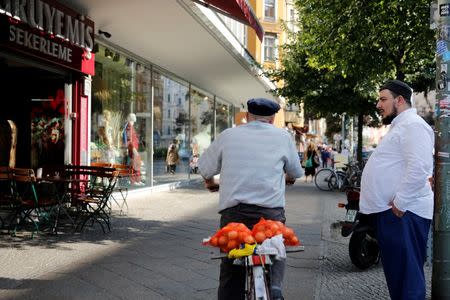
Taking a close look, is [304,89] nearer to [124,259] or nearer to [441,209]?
[124,259]

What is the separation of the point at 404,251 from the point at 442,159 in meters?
0.99

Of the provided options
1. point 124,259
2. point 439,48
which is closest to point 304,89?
point 124,259

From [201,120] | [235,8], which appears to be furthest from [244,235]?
[201,120]

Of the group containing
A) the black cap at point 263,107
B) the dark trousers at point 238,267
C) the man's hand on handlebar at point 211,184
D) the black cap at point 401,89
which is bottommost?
the dark trousers at point 238,267

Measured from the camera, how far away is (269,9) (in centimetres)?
4119

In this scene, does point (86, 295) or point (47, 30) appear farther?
point (47, 30)

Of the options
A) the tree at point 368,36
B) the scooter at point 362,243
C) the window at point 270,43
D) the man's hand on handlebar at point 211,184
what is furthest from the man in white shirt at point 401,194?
the window at point 270,43

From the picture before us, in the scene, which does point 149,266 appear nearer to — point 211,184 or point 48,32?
point 211,184

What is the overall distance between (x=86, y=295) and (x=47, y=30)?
15.7ft

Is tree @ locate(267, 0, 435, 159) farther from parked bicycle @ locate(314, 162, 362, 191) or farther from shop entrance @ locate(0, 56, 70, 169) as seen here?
parked bicycle @ locate(314, 162, 362, 191)

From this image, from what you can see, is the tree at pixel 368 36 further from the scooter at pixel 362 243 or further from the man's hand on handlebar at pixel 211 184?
the man's hand on handlebar at pixel 211 184

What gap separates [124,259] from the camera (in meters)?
6.61

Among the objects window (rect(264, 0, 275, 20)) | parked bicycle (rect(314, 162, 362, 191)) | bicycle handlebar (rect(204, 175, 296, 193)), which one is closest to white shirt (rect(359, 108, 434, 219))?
bicycle handlebar (rect(204, 175, 296, 193))

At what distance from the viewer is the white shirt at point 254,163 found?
366cm
